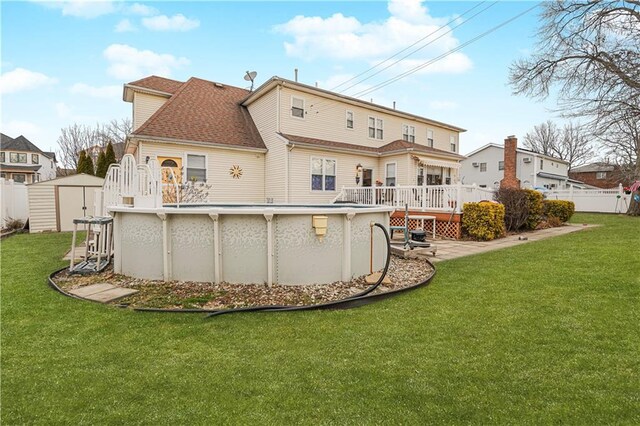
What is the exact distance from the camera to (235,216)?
471 cm

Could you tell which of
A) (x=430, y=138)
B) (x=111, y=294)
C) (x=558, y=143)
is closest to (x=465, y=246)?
(x=111, y=294)

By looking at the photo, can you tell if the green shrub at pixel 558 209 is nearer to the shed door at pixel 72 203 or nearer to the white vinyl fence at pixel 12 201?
the shed door at pixel 72 203

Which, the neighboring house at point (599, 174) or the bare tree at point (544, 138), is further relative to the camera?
the bare tree at point (544, 138)

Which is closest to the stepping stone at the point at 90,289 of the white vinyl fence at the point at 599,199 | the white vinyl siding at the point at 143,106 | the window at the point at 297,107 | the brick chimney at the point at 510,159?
the window at the point at 297,107

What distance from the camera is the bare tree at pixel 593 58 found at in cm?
1298

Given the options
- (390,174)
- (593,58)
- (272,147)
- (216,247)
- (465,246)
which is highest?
(593,58)

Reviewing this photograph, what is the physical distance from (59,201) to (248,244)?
474 inches

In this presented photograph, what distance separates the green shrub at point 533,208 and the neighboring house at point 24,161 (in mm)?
48333

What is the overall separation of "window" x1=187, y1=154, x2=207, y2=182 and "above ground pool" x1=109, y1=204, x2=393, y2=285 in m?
7.62

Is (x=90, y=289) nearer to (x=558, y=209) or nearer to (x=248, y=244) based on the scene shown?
(x=248, y=244)

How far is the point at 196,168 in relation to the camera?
12.6 m

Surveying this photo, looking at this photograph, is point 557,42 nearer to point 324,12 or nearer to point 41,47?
point 324,12

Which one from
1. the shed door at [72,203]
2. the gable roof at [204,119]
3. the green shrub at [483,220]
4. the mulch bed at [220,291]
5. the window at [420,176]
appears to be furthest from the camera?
the window at [420,176]

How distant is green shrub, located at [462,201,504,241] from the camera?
31.9ft
